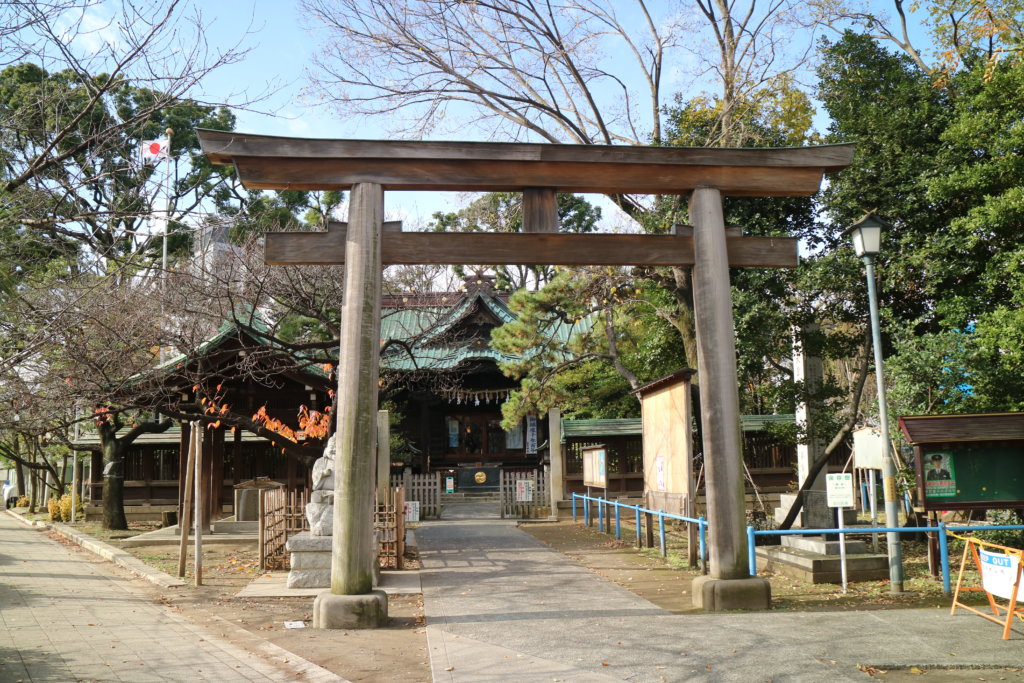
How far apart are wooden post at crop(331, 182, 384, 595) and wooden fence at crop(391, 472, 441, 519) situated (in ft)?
44.6

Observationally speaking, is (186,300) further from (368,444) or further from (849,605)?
(849,605)

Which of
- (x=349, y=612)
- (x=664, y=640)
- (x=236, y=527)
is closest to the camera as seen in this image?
(x=664, y=640)

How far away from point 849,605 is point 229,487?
17.8 metres

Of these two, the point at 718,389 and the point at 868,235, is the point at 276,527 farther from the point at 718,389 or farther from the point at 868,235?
the point at 868,235

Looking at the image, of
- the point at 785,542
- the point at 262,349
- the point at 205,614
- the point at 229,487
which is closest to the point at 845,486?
the point at 785,542

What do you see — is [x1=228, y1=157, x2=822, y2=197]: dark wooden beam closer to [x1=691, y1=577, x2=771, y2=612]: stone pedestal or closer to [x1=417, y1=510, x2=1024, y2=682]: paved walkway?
[x1=691, y1=577, x2=771, y2=612]: stone pedestal

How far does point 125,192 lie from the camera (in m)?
7.02

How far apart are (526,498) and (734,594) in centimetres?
1354

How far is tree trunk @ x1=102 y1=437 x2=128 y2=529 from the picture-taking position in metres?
19.2

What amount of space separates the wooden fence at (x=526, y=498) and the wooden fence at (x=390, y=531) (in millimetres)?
9155

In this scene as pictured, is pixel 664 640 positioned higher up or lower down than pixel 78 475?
lower down

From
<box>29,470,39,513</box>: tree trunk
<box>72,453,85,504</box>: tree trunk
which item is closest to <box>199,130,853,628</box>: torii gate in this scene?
<box>72,453,85,504</box>: tree trunk

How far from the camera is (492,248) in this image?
330 inches

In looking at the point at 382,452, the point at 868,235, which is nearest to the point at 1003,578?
the point at 868,235
